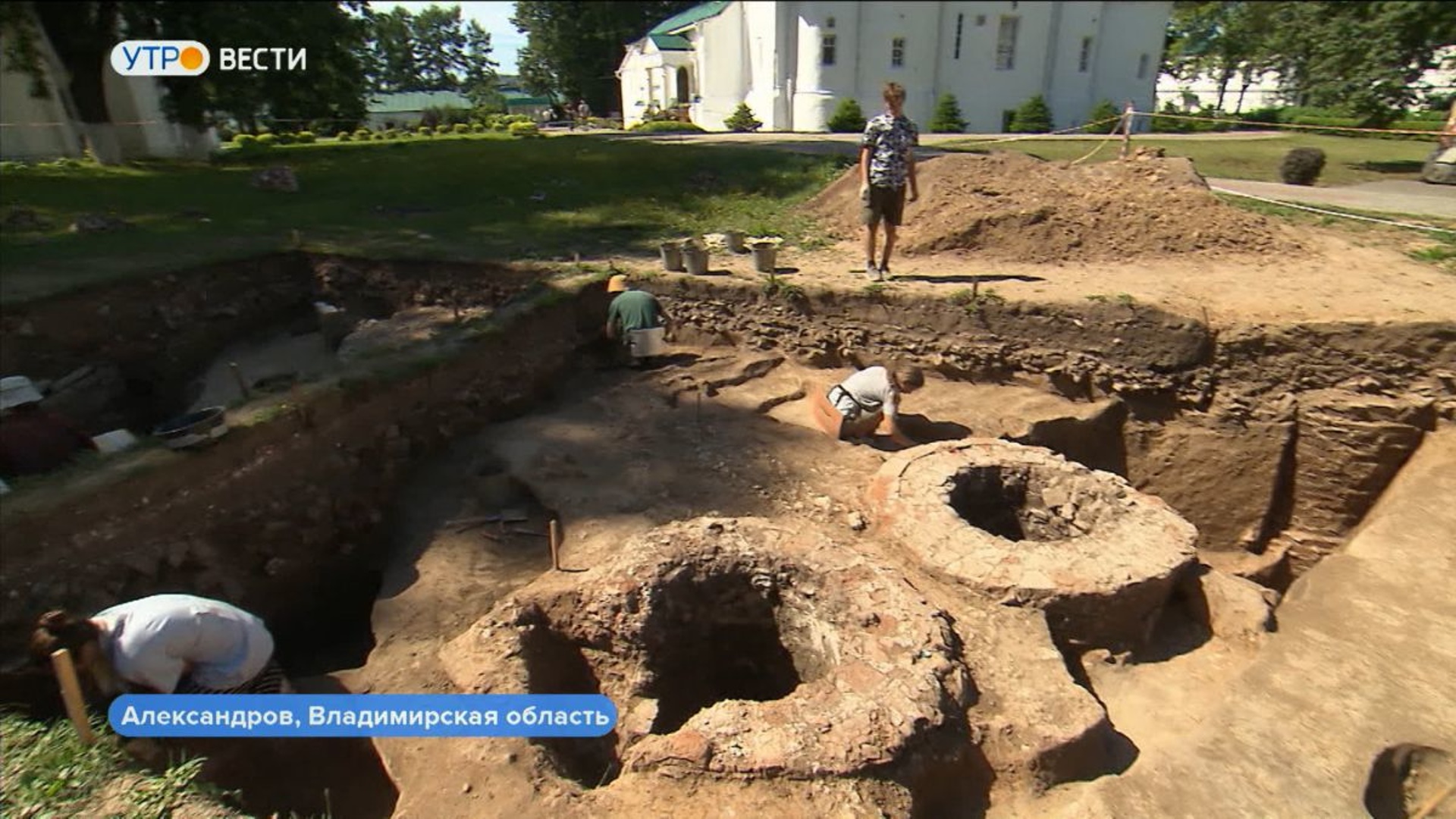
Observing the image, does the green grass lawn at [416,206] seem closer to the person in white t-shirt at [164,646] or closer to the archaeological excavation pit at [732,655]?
the archaeological excavation pit at [732,655]

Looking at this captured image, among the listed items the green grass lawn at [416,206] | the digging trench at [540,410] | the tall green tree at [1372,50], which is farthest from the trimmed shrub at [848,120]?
the digging trench at [540,410]

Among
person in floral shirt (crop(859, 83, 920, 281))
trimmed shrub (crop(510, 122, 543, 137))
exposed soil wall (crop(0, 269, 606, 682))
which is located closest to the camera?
exposed soil wall (crop(0, 269, 606, 682))

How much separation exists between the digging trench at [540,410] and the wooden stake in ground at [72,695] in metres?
1.11

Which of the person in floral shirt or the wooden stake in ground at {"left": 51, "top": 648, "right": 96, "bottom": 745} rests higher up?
the person in floral shirt

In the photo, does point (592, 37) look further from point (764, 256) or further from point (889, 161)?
point (889, 161)

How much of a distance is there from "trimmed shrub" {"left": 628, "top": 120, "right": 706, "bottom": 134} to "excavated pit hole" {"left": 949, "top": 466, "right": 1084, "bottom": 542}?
25.6 meters

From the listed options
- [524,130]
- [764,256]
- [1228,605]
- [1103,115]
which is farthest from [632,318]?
[1103,115]

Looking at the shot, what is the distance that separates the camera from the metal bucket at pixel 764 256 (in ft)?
30.0

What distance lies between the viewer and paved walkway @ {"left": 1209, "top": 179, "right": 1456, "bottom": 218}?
1112cm

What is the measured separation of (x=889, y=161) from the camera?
7797mm

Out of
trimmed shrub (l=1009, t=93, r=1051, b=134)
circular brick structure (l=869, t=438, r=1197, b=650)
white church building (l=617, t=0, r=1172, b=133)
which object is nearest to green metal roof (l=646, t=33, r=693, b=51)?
white church building (l=617, t=0, r=1172, b=133)

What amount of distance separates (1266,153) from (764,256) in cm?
1601

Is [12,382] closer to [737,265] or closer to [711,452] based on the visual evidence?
[711,452]
